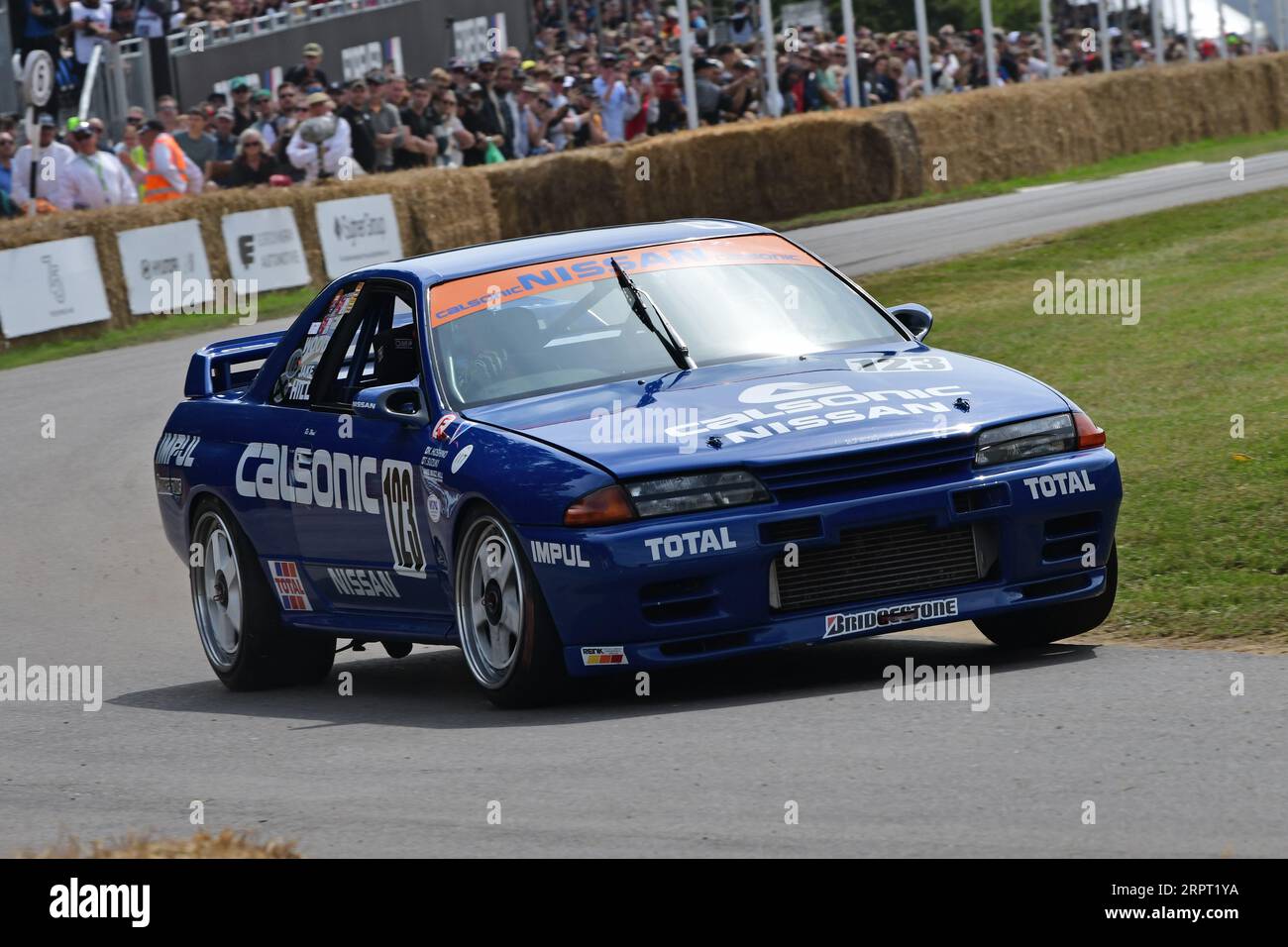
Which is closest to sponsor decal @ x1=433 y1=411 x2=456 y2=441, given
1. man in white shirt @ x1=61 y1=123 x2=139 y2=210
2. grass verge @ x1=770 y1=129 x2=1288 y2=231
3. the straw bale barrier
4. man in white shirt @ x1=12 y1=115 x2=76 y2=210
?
the straw bale barrier

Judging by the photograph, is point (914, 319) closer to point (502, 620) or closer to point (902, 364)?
point (902, 364)

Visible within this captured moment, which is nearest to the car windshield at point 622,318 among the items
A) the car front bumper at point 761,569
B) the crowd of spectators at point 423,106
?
the car front bumper at point 761,569

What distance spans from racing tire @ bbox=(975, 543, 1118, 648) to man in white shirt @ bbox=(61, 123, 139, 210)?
16941 mm

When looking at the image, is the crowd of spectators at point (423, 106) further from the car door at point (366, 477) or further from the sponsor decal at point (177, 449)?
the car door at point (366, 477)

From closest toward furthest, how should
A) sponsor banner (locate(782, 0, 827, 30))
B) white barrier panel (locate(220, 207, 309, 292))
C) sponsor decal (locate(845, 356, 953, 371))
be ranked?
sponsor decal (locate(845, 356, 953, 371)) → white barrier panel (locate(220, 207, 309, 292)) → sponsor banner (locate(782, 0, 827, 30))

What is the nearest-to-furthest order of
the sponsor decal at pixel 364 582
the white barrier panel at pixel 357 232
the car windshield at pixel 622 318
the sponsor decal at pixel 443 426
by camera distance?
1. the sponsor decal at pixel 443 426
2. the car windshield at pixel 622 318
3. the sponsor decal at pixel 364 582
4. the white barrier panel at pixel 357 232

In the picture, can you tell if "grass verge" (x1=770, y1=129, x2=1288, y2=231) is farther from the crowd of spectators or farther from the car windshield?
the car windshield

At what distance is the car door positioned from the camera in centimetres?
769

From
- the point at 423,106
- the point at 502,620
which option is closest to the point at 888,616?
the point at 502,620

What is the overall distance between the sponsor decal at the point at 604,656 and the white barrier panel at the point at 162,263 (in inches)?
659

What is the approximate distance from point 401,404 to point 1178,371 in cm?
726

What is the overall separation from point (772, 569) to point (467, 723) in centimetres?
116

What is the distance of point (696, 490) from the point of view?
6.76m

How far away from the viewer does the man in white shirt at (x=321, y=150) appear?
24.8 meters
